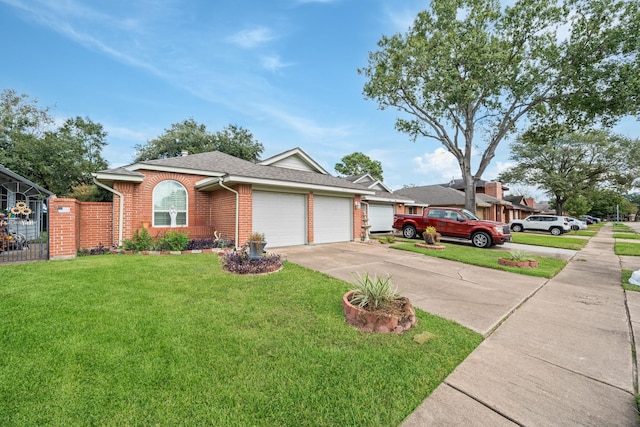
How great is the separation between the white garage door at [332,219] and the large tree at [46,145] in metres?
→ 20.4

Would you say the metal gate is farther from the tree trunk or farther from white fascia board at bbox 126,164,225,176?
the tree trunk

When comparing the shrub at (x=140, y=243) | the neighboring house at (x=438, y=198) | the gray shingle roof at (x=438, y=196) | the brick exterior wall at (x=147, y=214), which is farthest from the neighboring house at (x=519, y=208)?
the shrub at (x=140, y=243)

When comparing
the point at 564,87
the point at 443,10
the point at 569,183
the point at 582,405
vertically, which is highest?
the point at 443,10

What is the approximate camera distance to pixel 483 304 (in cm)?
433

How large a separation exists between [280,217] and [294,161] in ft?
13.6

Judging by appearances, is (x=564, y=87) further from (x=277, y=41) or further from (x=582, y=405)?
(x=582, y=405)

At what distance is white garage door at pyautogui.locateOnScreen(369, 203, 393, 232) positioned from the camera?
1831cm

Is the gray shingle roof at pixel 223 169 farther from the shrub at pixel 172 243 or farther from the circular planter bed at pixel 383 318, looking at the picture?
the circular planter bed at pixel 383 318

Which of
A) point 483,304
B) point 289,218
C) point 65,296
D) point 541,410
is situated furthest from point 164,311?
point 289,218

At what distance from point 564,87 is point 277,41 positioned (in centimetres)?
1717

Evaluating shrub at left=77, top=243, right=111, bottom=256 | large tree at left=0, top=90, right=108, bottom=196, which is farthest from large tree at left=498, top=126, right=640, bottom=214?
large tree at left=0, top=90, right=108, bottom=196

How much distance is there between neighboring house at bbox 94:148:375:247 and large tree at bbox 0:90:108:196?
14.5 meters

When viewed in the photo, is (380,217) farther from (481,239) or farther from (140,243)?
(140,243)

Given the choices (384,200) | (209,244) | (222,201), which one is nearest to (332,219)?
(222,201)
